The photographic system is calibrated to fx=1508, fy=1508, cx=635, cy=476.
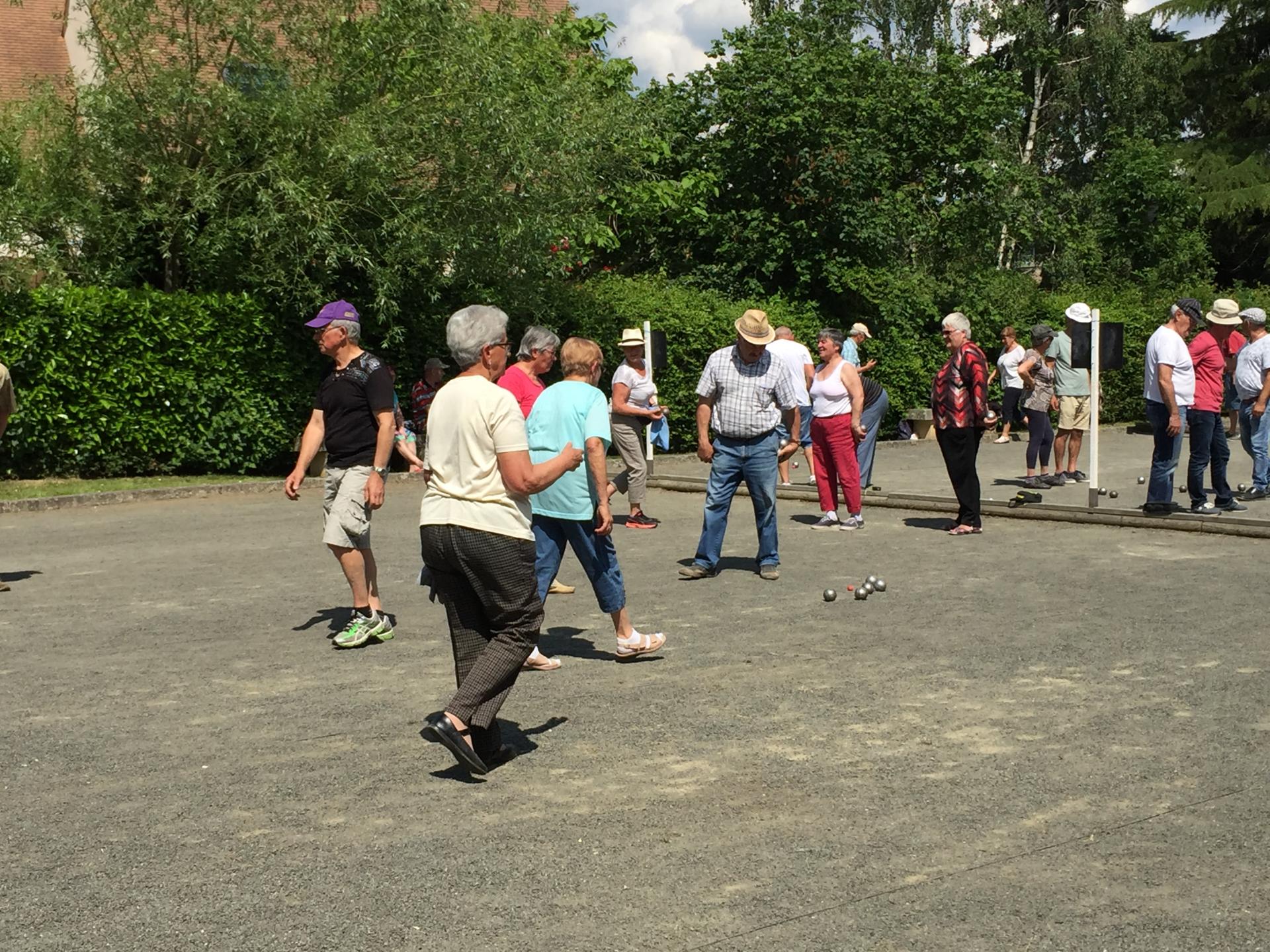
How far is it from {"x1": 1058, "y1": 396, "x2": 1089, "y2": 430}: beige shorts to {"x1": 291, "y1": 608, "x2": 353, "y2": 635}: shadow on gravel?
10.2 m

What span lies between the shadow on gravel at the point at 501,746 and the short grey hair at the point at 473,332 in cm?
139

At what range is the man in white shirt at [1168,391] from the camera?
500 inches

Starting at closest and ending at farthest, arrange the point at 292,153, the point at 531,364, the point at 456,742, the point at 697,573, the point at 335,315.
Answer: the point at 456,742, the point at 531,364, the point at 335,315, the point at 697,573, the point at 292,153

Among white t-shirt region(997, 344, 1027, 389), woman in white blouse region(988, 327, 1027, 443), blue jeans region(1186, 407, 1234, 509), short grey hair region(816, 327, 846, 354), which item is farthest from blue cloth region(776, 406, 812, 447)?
blue jeans region(1186, 407, 1234, 509)

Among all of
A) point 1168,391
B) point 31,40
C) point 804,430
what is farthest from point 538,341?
point 31,40

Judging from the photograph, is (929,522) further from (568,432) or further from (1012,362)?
(568,432)

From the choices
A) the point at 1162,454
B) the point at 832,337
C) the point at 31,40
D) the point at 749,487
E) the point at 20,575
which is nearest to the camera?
the point at 749,487

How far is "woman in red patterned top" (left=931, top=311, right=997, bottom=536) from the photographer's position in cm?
1277

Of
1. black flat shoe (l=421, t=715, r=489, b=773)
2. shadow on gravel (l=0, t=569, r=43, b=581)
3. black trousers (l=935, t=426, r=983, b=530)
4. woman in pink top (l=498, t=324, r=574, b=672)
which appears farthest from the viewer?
black trousers (l=935, t=426, r=983, b=530)

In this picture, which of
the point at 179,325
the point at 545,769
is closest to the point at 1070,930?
the point at 545,769

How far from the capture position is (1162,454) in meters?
13.2

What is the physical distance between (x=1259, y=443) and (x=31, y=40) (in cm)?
2737

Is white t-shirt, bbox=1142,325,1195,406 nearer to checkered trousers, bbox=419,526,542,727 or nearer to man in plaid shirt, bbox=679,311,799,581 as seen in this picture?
man in plaid shirt, bbox=679,311,799,581

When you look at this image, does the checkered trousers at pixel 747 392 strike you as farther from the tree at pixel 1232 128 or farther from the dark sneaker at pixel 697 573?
the tree at pixel 1232 128
